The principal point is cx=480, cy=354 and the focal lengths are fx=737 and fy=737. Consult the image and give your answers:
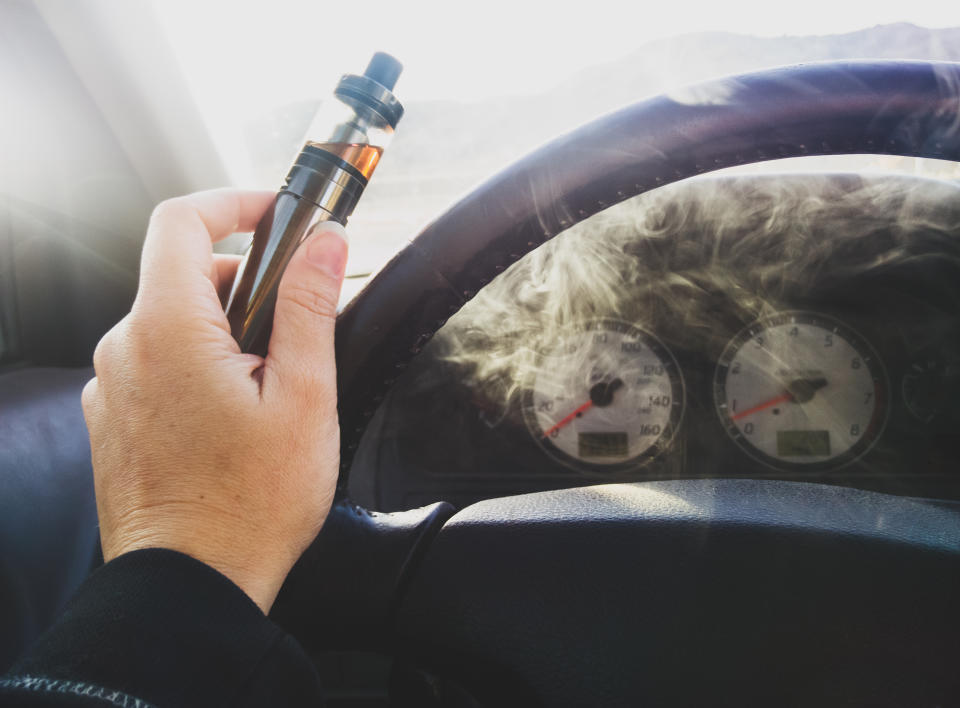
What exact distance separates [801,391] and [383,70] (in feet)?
3.28

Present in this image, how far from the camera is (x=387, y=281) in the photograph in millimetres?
613

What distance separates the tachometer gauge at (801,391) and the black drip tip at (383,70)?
2.88ft

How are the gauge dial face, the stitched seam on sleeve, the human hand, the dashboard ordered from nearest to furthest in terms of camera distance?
the stitched seam on sleeve
the human hand
the dashboard
the gauge dial face

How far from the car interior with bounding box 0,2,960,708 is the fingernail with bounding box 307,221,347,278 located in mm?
42

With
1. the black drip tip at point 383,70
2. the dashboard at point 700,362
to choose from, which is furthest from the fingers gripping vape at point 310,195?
the dashboard at point 700,362

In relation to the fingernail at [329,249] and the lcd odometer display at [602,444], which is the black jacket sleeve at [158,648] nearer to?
the fingernail at [329,249]

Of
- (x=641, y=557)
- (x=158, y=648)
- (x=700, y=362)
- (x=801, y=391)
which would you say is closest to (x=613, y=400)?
(x=700, y=362)

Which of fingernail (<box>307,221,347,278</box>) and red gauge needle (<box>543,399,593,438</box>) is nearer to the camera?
fingernail (<box>307,221,347,278</box>)

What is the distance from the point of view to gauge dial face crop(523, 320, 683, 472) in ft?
4.21

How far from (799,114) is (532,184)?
0.21 metres

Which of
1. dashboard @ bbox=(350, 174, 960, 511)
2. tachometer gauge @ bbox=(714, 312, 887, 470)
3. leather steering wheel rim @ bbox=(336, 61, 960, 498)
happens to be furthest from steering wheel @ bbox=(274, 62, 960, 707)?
tachometer gauge @ bbox=(714, 312, 887, 470)

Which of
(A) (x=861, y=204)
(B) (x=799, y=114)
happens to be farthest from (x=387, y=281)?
(A) (x=861, y=204)

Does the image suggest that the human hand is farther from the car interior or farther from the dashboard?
the dashboard

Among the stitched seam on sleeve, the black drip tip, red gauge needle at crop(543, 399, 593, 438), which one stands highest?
the black drip tip
